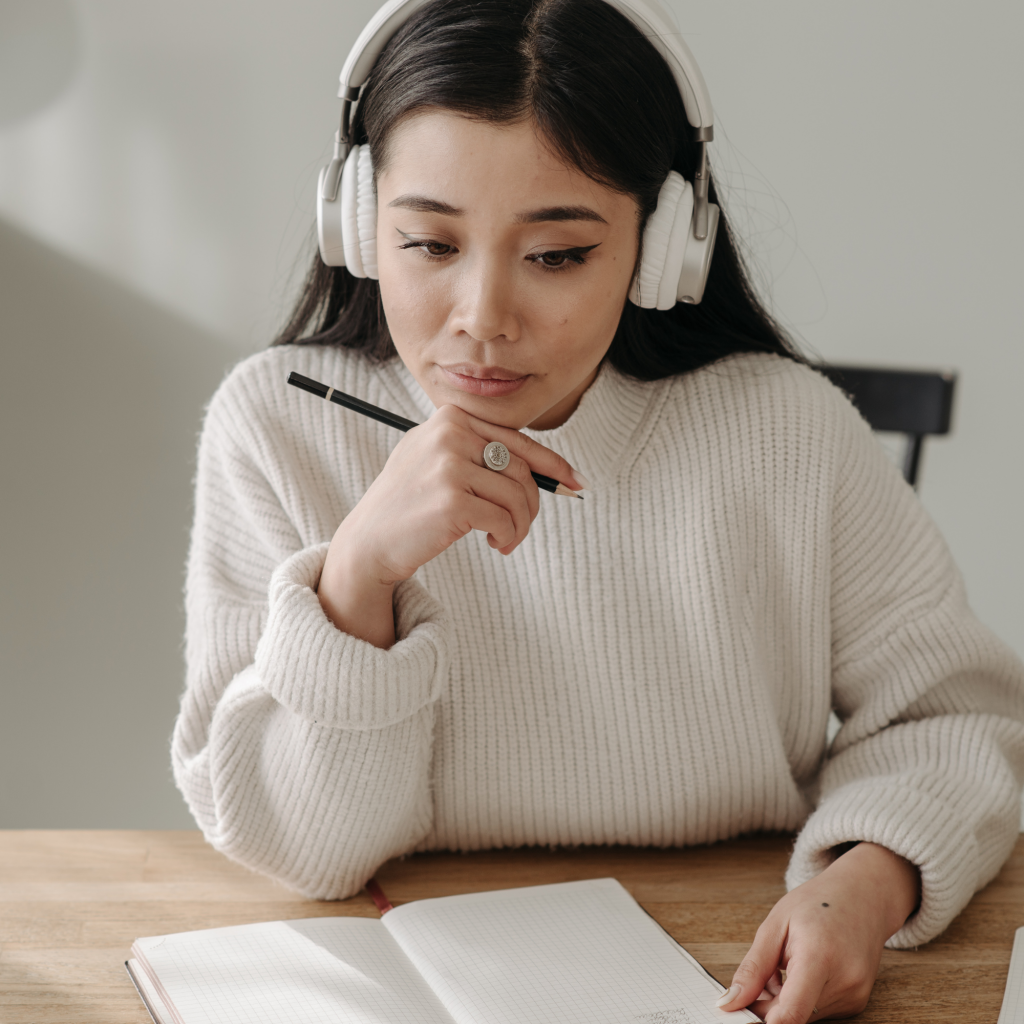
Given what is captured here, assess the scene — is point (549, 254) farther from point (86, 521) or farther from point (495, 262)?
point (86, 521)

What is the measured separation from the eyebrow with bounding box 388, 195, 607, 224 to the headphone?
0.32ft

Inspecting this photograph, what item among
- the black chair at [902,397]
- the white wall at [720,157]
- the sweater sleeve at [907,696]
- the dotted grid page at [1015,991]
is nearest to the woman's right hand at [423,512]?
the sweater sleeve at [907,696]

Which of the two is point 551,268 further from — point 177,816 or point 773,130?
point 177,816

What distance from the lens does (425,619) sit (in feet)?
2.98

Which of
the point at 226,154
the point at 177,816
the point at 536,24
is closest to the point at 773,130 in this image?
the point at 226,154

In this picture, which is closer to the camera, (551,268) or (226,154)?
(551,268)

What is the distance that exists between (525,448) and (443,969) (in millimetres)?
409

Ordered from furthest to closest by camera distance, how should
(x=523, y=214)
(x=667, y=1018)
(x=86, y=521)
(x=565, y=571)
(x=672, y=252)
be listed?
(x=86, y=521)
(x=565, y=571)
(x=672, y=252)
(x=523, y=214)
(x=667, y=1018)

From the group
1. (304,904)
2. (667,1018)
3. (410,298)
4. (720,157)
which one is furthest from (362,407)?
(720,157)

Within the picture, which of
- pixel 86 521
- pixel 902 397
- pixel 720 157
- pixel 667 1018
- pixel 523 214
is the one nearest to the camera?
pixel 667 1018

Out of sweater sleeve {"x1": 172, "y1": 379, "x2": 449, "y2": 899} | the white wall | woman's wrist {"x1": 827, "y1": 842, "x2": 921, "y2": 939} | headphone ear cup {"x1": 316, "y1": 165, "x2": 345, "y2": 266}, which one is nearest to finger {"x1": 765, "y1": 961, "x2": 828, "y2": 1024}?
woman's wrist {"x1": 827, "y1": 842, "x2": 921, "y2": 939}

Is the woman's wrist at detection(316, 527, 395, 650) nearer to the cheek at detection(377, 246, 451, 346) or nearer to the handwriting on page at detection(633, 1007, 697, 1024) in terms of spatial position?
the cheek at detection(377, 246, 451, 346)

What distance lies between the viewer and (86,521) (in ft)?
7.01

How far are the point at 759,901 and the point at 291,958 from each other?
400mm
